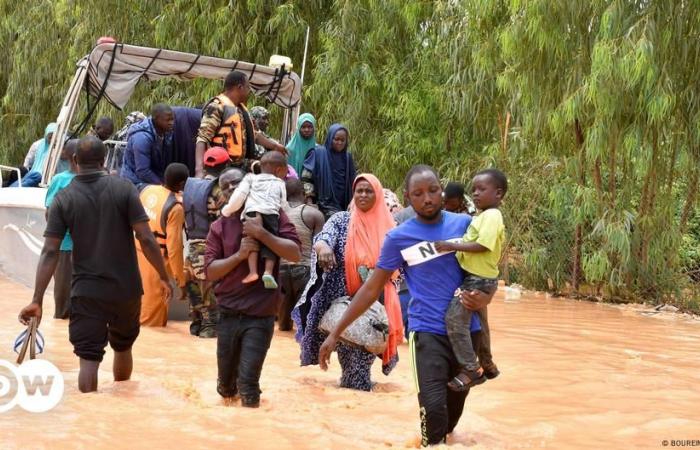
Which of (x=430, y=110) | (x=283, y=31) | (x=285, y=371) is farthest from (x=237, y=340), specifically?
(x=283, y=31)

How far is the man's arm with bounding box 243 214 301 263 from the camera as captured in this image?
19.9ft

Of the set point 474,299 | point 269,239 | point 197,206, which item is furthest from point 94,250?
point 197,206

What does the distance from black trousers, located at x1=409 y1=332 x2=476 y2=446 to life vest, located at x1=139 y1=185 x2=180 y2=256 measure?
4773 mm

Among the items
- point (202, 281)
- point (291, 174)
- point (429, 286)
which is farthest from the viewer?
point (291, 174)

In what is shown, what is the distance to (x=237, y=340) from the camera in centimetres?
609

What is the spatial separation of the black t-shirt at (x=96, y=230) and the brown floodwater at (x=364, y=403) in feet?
2.22

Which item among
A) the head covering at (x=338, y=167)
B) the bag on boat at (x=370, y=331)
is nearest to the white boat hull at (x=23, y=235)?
the head covering at (x=338, y=167)

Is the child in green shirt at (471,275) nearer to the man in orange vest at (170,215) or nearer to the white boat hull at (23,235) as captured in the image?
the man in orange vest at (170,215)

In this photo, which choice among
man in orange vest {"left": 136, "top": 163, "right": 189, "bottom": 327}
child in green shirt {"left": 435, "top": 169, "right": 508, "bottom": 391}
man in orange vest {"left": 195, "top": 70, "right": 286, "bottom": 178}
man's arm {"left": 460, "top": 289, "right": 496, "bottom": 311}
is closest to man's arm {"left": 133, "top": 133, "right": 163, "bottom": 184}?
man in orange vest {"left": 136, "top": 163, "right": 189, "bottom": 327}

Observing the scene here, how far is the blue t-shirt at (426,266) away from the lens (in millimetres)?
5035

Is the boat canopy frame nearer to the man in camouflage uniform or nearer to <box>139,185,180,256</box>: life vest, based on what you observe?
<box>139,185,180,256</box>: life vest

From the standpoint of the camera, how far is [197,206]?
28.7ft

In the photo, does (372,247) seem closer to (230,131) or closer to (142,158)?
(230,131)

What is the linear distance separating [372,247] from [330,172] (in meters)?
3.92
